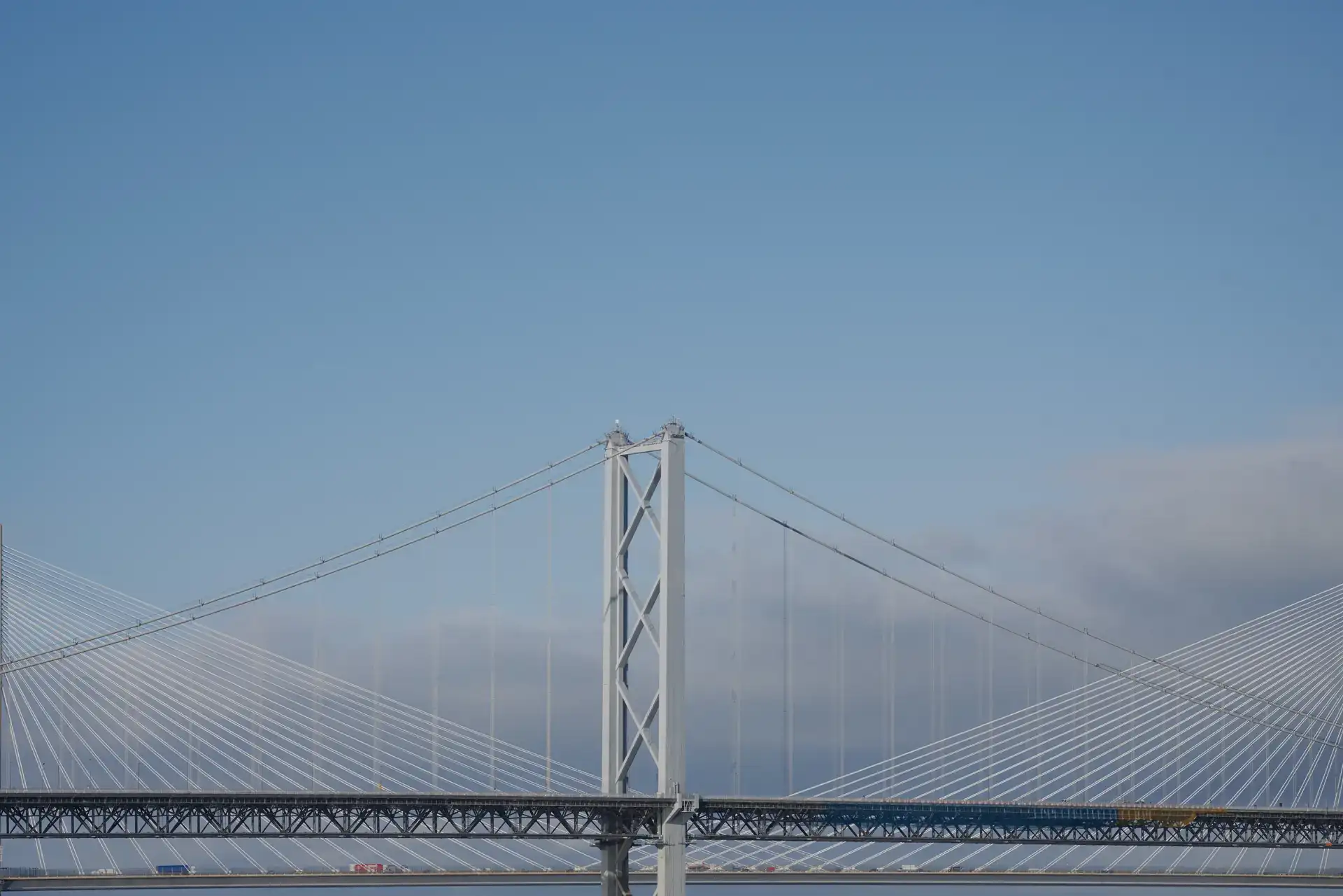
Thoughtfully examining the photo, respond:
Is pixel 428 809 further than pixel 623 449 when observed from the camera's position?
No

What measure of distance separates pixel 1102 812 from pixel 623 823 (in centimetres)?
1990

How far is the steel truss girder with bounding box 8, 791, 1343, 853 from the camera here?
5391 cm

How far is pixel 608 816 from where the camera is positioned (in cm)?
5722

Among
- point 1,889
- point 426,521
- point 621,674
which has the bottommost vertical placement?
point 1,889

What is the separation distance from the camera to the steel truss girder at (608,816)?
53906 mm

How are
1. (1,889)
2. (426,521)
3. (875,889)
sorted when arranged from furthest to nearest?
1. (875,889)
2. (1,889)
3. (426,521)

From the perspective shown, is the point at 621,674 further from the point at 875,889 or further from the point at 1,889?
the point at 875,889

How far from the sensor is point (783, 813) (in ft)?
198

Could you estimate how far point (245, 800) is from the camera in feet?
177

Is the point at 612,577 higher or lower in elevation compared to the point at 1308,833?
higher

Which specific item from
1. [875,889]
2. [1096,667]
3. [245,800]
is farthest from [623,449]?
[875,889]

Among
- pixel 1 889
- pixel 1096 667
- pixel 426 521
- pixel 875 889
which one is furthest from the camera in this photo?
pixel 875 889

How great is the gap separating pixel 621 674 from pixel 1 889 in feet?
115

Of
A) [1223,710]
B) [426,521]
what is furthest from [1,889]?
[1223,710]
